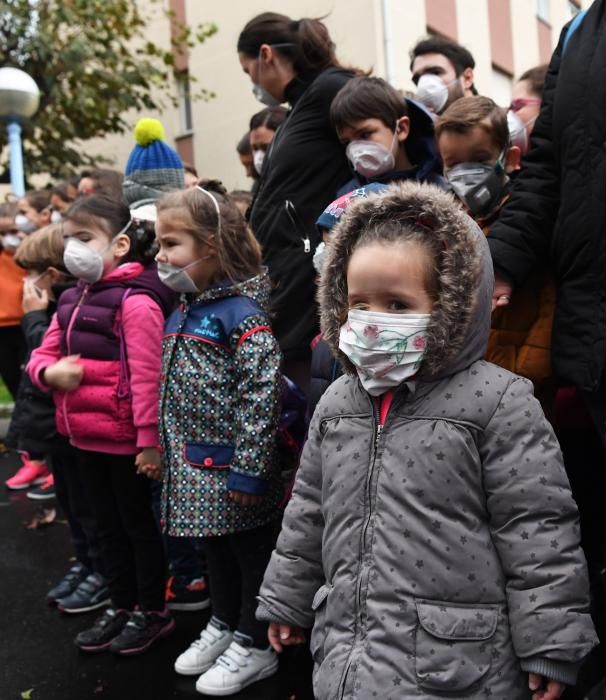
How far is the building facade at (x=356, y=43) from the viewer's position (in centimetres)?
1279

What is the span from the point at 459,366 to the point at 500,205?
1046 millimetres

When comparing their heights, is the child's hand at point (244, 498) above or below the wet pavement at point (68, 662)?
above

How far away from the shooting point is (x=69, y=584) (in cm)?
418

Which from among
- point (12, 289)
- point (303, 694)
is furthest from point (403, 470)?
point (12, 289)

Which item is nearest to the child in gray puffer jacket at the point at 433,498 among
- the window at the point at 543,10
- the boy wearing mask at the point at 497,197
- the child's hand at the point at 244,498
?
the boy wearing mask at the point at 497,197

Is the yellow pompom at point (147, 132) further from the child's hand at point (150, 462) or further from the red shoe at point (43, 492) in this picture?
the red shoe at point (43, 492)

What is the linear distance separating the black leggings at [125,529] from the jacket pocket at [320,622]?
65.5 inches

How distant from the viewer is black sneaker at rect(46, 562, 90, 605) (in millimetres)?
4121

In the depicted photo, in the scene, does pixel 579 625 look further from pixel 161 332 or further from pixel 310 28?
pixel 310 28

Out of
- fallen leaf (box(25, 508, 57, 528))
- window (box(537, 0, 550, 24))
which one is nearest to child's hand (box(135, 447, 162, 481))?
fallen leaf (box(25, 508, 57, 528))

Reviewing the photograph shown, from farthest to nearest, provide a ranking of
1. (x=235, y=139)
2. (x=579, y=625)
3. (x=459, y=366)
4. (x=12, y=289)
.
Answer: (x=235, y=139) < (x=12, y=289) < (x=459, y=366) < (x=579, y=625)

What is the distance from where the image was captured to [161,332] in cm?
342

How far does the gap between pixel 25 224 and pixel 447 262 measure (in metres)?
5.01

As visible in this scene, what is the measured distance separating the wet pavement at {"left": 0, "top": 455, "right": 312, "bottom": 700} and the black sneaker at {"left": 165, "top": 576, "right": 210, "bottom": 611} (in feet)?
0.17
